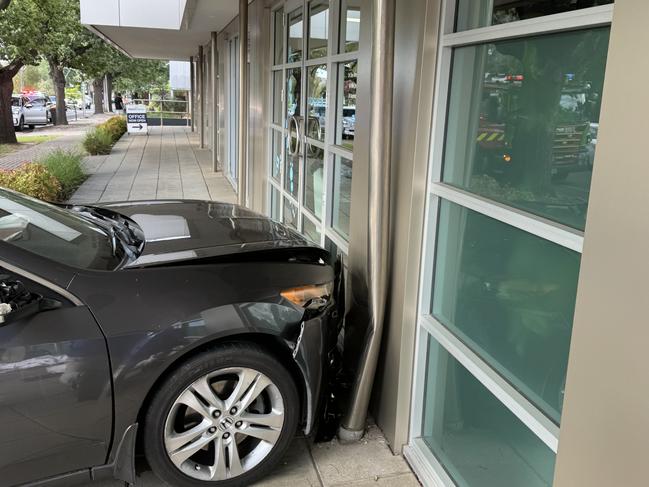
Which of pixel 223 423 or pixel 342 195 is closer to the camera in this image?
pixel 223 423

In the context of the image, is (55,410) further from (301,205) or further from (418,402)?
(301,205)

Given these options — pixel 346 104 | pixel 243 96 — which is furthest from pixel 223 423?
pixel 243 96

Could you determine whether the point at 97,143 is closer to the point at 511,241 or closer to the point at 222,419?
the point at 222,419

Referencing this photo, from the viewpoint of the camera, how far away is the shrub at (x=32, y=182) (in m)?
7.94

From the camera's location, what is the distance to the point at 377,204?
3191 mm

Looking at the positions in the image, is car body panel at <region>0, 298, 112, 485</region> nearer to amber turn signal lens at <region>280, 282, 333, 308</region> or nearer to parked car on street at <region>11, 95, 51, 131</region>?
amber turn signal lens at <region>280, 282, 333, 308</region>

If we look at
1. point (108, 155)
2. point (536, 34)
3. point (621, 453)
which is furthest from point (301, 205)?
point (108, 155)

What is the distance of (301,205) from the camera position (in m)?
6.21

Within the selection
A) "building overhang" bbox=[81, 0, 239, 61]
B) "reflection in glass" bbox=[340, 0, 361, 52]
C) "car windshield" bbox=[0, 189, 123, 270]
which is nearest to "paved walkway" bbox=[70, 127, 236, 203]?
"building overhang" bbox=[81, 0, 239, 61]

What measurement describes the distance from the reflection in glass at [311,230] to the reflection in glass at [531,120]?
283 centimetres

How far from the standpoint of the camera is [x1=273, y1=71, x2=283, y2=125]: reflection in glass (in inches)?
290

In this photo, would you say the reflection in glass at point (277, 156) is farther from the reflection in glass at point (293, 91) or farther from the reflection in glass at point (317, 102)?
the reflection in glass at point (317, 102)

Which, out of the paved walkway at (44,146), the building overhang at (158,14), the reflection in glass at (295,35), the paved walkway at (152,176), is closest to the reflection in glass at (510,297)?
the reflection in glass at (295,35)

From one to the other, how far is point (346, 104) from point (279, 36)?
10.3 feet
